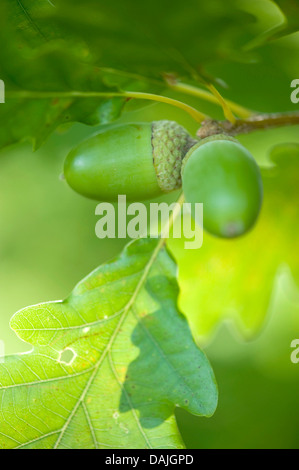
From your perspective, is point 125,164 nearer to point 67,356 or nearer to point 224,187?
point 224,187

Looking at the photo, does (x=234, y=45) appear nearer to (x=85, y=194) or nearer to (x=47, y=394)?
(x=85, y=194)

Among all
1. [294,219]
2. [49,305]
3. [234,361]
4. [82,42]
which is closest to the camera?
[82,42]

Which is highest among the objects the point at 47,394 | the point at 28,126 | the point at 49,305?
the point at 28,126

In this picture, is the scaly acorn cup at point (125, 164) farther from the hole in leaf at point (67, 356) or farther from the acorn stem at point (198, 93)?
the hole in leaf at point (67, 356)

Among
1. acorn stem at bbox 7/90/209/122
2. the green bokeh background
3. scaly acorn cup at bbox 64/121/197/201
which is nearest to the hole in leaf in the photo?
scaly acorn cup at bbox 64/121/197/201

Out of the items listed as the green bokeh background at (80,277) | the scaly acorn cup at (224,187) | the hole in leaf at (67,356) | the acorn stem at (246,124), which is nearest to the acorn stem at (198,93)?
the acorn stem at (246,124)

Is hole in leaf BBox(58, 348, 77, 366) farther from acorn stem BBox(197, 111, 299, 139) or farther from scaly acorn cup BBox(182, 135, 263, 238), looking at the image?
acorn stem BBox(197, 111, 299, 139)

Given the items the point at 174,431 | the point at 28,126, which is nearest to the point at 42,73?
the point at 28,126
